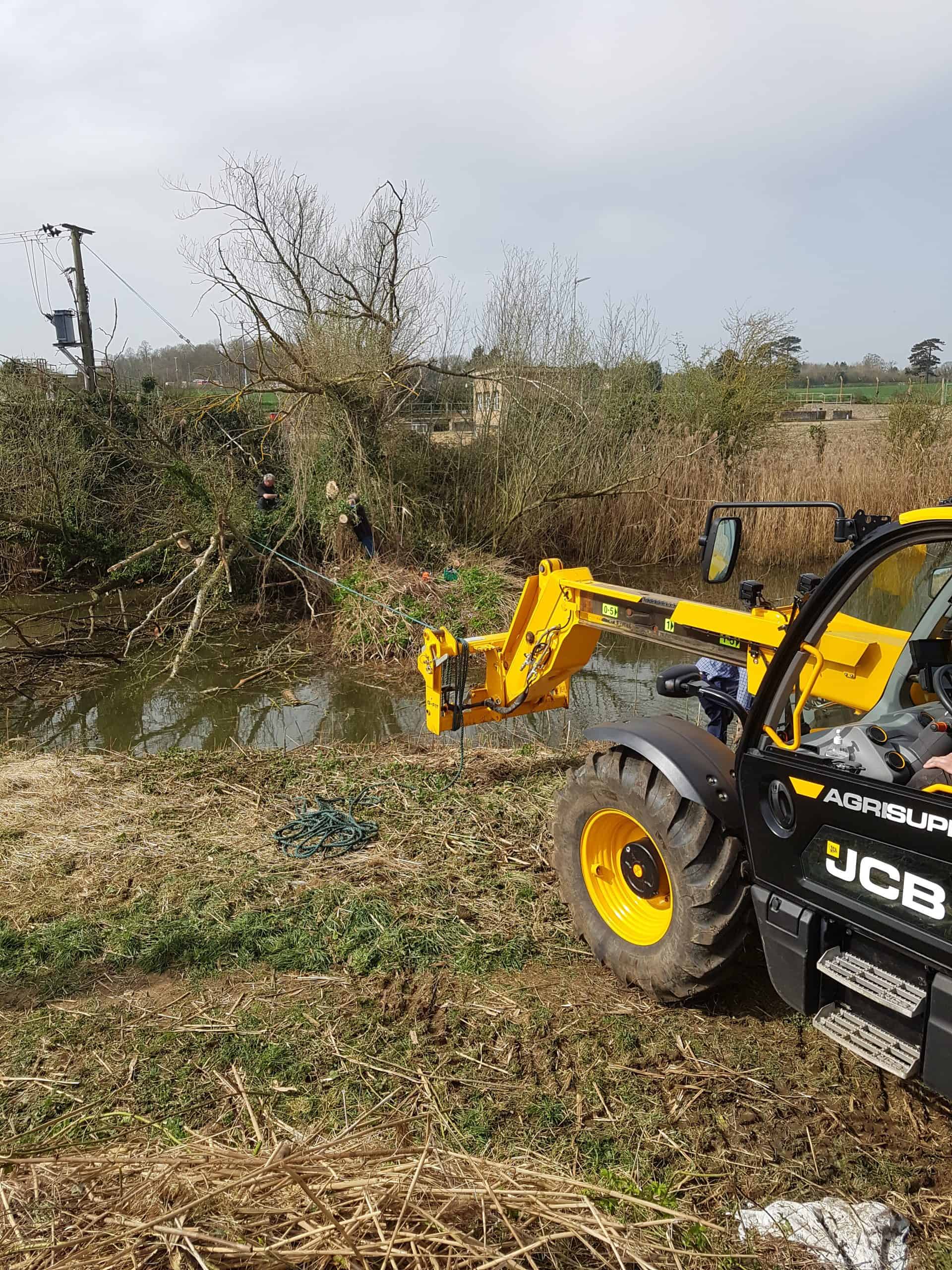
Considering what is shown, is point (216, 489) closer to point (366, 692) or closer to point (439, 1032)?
point (366, 692)

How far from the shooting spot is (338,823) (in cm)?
543

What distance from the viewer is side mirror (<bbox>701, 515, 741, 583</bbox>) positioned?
123 inches

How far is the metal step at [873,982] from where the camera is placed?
94.4 inches

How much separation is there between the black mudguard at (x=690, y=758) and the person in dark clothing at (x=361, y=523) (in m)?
9.52

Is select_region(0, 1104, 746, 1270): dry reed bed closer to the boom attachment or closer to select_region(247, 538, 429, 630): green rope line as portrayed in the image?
the boom attachment

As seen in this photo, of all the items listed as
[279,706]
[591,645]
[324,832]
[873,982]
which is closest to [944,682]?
[873,982]

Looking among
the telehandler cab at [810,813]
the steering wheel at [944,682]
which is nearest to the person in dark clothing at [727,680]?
the telehandler cab at [810,813]

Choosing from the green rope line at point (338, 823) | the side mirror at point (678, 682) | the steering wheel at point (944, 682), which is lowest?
the green rope line at point (338, 823)

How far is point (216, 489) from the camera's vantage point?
40.5 ft

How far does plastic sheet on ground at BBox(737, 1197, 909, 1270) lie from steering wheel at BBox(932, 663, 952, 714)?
149 centimetres

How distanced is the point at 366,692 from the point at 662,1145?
24.7 ft

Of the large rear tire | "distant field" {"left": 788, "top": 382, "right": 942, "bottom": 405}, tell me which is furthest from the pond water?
"distant field" {"left": 788, "top": 382, "right": 942, "bottom": 405}

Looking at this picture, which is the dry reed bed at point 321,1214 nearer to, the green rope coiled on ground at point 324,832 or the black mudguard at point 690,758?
the black mudguard at point 690,758

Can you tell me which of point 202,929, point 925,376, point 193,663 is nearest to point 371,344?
point 193,663
